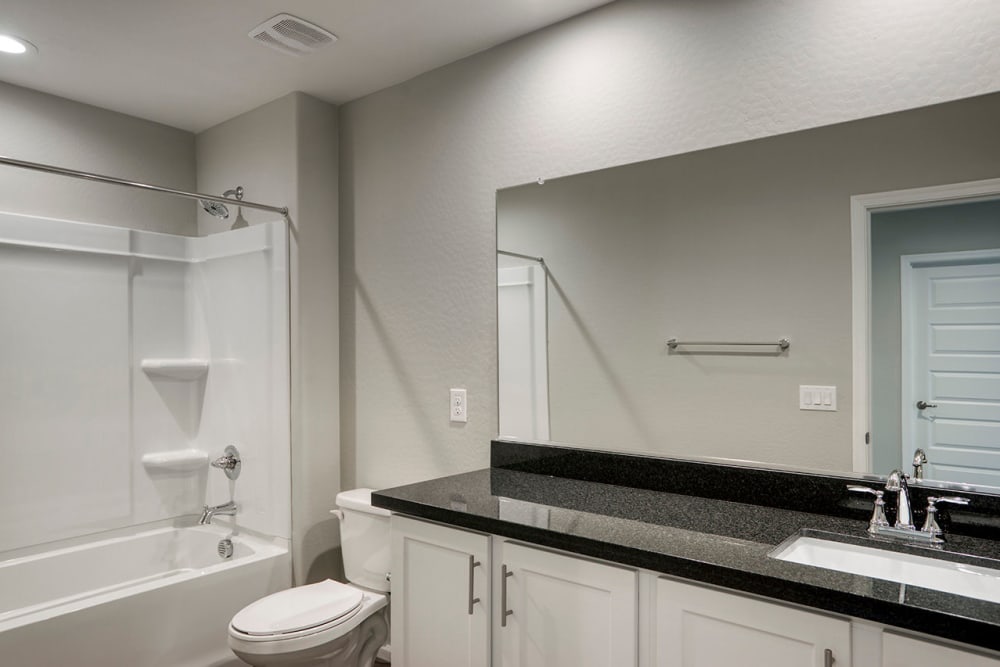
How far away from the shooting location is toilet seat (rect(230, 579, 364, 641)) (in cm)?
207

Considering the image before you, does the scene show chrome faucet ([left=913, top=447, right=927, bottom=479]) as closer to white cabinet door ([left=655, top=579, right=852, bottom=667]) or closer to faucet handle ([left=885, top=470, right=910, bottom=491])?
faucet handle ([left=885, top=470, right=910, bottom=491])

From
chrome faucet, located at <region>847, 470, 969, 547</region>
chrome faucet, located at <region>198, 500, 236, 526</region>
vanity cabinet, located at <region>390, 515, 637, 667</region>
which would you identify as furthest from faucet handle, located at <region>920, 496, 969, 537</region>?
chrome faucet, located at <region>198, 500, 236, 526</region>

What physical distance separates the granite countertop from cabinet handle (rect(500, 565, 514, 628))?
0.30ft

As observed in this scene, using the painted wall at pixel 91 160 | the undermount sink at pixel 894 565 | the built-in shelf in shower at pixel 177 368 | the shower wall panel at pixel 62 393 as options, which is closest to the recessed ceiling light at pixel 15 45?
the painted wall at pixel 91 160

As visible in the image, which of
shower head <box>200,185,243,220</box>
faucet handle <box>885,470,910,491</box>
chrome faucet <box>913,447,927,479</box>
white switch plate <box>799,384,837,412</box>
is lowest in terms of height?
faucet handle <box>885,470,910,491</box>

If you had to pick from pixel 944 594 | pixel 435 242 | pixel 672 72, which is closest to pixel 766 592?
pixel 944 594

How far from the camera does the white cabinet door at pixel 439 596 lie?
1.68m

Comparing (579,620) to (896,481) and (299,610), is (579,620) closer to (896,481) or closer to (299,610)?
(896,481)

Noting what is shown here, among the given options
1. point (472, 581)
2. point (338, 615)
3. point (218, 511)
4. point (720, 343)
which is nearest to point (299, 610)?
point (338, 615)

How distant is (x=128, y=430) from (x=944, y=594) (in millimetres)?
3228

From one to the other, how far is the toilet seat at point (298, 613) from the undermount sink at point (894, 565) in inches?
57.4

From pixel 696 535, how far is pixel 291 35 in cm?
213

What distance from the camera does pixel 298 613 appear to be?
7.21 ft

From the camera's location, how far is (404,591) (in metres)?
1.88
